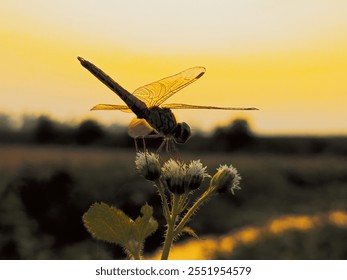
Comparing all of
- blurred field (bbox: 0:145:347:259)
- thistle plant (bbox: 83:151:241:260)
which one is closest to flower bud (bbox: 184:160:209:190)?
thistle plant (bbox: 83:151:241:260)

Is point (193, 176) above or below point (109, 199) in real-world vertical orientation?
above

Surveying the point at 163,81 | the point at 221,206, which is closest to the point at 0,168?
the point at 221,206

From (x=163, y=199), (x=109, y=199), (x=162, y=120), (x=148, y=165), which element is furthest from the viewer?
(x=109, y=199)

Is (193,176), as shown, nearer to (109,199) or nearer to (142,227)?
(142,227)

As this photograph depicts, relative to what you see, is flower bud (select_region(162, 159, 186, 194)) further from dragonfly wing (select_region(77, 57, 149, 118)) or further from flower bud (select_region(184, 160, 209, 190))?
dragonfly wing (select_region(77, 57, 149, 118))

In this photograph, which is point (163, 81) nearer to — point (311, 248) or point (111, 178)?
point (311, 248)

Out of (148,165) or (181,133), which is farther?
(148,165)

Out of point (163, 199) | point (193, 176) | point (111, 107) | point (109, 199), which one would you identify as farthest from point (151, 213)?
point (109, 199)
